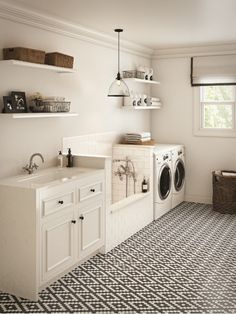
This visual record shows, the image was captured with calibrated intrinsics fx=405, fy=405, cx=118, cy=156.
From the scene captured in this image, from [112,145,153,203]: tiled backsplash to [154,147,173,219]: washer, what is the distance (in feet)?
0.40

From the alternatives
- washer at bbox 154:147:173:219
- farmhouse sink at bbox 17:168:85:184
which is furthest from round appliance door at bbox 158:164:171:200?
farmhouse sink at bbox 17:168:85:184

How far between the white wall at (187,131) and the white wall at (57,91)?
81 cm

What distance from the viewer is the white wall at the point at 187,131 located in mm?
6539

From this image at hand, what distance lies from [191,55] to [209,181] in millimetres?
2061

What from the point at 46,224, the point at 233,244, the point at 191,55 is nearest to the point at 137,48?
the point at 191,55

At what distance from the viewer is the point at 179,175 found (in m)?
6.53

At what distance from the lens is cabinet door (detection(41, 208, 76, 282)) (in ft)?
11.1

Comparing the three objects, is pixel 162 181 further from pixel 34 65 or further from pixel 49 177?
pixel 34 65

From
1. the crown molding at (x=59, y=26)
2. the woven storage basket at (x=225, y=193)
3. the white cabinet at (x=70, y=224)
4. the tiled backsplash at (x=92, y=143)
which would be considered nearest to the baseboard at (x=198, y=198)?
the woven storage basket at (x=225, y=193)

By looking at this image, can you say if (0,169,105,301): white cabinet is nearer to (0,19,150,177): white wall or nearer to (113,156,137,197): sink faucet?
(0,19,150,177): white wall

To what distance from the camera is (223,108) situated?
6527mm

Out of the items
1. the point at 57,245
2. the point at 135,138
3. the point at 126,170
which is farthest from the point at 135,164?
the point at 57,245

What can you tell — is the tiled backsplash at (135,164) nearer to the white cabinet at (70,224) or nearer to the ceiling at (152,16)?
the white cabinet at (70,224)

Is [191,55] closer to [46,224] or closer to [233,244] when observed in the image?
[233,244]
